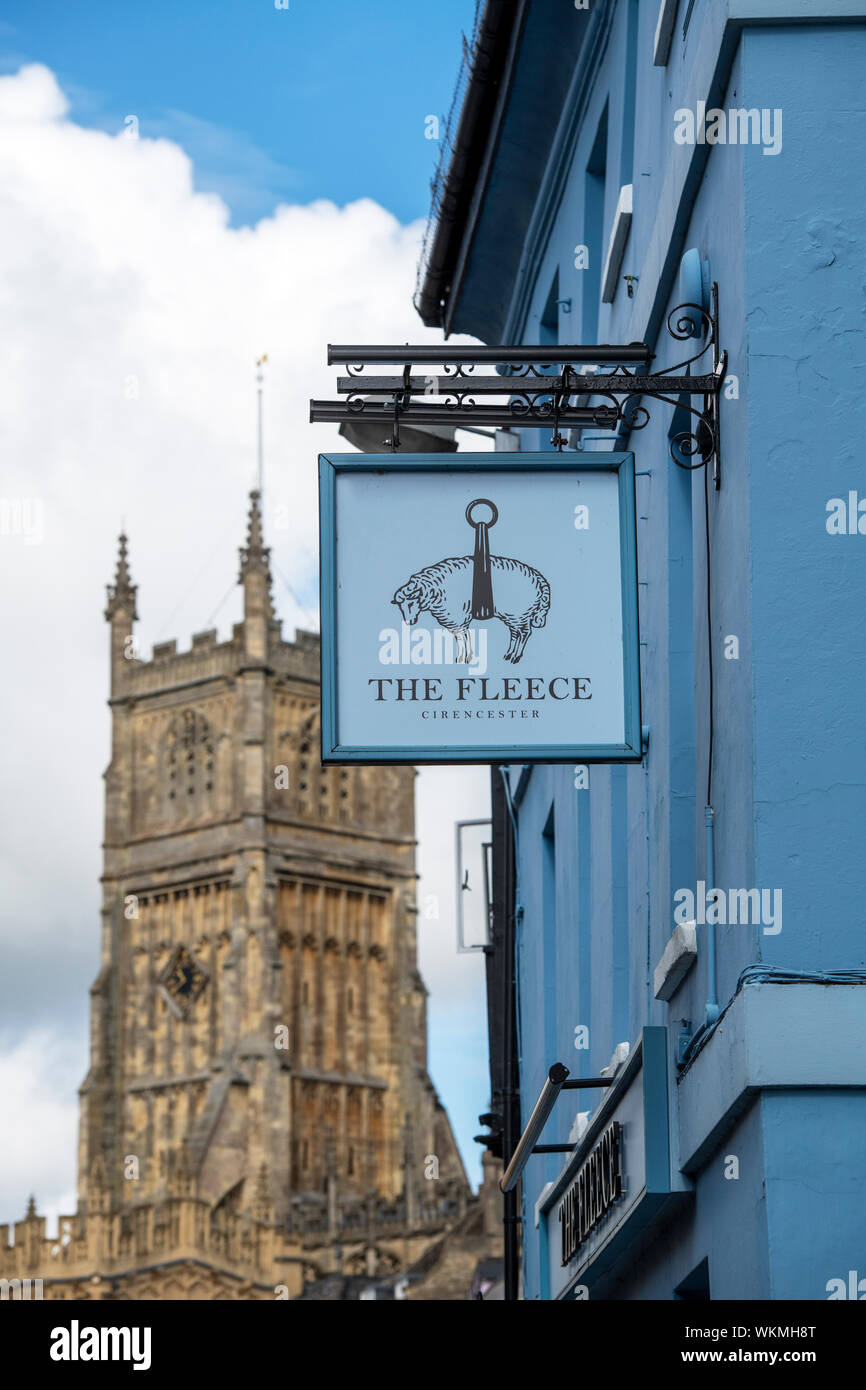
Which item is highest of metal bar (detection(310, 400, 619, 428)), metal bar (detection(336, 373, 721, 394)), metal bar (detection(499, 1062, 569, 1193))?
metal bar (detection(336, 373, 721, 394))

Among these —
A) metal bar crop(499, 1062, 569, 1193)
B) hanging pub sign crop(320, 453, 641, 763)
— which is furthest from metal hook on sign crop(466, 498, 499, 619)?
metal bar crop(499, 1062, 569, 1193)

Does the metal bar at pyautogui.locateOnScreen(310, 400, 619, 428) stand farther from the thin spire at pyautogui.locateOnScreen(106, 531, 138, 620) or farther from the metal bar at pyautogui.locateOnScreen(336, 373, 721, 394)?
the thin spire at pyautogui.locateOnScreen(106, 531, 138, 620)

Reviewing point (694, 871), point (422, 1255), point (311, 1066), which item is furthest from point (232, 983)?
point (694, 871)

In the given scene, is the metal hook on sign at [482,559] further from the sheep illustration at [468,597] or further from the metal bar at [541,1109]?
the metal bar at [541,1109]

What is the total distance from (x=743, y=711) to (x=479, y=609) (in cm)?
116

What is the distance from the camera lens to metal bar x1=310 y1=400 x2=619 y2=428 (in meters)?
11.5

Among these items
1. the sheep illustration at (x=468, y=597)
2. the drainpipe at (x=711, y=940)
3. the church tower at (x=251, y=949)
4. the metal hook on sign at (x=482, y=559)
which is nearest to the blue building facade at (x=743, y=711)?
the drainpipe at (x=711, y=940)

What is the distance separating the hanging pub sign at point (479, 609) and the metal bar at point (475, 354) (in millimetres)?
608

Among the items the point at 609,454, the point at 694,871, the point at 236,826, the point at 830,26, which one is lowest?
the point at 694,871

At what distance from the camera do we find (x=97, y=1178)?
106750mm

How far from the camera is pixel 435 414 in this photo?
1148 centimetres

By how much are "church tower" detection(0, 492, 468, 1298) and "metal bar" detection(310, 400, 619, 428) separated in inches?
3773
